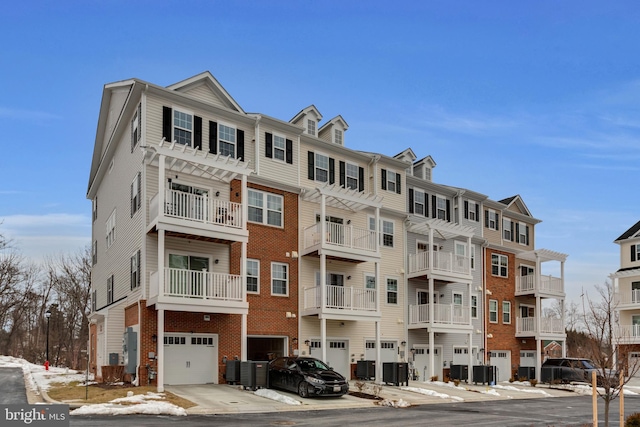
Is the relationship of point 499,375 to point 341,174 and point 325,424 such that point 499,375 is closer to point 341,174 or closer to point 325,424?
point 341,174

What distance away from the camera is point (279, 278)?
1179 inches

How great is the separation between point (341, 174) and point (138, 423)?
20.2 meters

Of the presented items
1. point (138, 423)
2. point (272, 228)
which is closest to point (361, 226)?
point (272, 228)

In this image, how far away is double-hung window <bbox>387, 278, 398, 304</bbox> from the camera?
35375 mm

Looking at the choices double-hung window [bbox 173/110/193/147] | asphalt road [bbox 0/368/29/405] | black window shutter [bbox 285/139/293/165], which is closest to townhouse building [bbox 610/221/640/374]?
black window shutter [bbox 285/139/293/165]

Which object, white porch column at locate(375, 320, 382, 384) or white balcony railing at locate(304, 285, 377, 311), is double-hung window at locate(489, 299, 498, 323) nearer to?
white balcony railing at locate(304, 285, 377, 311)

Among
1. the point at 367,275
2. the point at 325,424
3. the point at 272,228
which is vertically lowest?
the point at 325,424

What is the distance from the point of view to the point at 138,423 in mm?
16172

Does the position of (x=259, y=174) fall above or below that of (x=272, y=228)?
above

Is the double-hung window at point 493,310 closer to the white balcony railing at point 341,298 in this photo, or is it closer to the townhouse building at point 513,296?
the townhouse building at point 513,296

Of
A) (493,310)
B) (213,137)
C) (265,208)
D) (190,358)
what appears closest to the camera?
(190,358)

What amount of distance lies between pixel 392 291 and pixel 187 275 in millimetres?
14276

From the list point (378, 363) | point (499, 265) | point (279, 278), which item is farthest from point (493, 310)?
point (279, 278)

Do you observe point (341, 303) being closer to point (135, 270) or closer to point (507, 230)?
point (135, 270)
